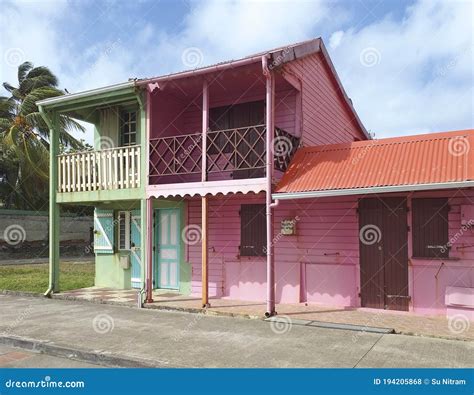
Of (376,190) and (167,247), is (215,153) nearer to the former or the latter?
(167,247)

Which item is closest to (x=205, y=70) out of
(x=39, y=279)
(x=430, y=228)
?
(x=430, y=228)

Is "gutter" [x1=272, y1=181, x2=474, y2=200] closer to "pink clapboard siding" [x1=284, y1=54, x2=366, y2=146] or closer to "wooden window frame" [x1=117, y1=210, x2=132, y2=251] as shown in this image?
"pink clapboard siding" [x1=284, y1=54, x2=366, y2=146]

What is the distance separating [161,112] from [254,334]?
6371 millimetres

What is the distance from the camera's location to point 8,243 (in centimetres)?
2369

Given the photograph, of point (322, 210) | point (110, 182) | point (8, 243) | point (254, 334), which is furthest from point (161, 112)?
point (8, 243)

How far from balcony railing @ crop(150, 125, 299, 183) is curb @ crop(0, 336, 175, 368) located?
14.9ft

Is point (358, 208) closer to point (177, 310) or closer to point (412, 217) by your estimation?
point (412, 217)

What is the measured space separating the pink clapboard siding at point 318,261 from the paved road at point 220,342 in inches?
74.3

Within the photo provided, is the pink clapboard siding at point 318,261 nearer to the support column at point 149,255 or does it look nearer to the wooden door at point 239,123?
the wooden door at point 239,123

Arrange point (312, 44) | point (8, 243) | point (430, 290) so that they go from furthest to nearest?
point (8, 243) → point (312, 44) → point (430, 290)

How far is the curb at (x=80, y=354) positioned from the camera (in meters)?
6.08

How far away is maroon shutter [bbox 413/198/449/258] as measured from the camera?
8.63m

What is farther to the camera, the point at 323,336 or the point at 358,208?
the point at 358,208

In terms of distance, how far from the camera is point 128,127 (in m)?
13.0
